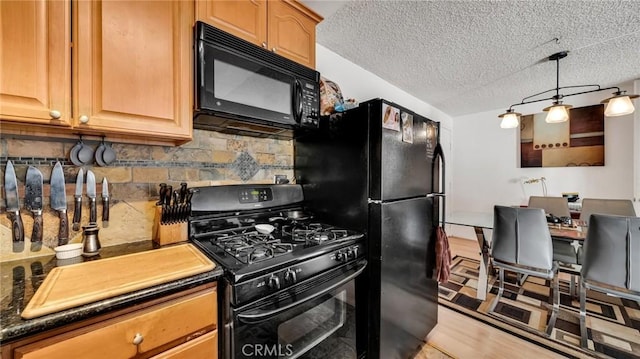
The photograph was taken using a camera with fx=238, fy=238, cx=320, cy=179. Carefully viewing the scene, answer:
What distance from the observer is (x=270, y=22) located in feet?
4.56

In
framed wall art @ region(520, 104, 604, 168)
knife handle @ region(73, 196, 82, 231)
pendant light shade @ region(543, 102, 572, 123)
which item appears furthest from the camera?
framed wall art @ region(520, 104, 604, 168)

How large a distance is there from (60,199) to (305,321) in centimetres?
118

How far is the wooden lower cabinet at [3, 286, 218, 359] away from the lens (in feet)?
2.01

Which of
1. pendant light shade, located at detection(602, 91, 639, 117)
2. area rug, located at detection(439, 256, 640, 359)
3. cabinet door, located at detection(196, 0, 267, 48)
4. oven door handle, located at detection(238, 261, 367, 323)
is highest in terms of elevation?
cabinet door, located at detection(196, 0, 267, 48)

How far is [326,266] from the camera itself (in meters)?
1.11

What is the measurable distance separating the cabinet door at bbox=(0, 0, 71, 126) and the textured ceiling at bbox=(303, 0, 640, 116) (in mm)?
1305

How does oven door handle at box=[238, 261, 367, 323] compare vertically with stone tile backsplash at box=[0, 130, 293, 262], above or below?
below

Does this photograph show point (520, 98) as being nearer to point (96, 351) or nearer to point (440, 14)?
point (440, 14)

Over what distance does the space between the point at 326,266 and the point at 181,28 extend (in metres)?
1.27

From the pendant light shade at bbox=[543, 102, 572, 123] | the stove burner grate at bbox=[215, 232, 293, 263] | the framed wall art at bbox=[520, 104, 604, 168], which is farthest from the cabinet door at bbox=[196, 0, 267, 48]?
the framed wall art at bbox=[520, 104, 604, 168]

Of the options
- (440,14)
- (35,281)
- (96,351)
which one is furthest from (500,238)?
(35,281)

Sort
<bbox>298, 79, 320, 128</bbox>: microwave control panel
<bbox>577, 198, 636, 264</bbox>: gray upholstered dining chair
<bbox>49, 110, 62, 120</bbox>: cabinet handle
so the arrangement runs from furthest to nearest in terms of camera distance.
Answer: <bbox>577, 198, 636, 264</bbox>: gray upholstered dining chair
<bbox>298, 79, 320, 128</bbox>: microwave control panel
<bbox>49, 110, 62, 120</bbox>: cabinet handle

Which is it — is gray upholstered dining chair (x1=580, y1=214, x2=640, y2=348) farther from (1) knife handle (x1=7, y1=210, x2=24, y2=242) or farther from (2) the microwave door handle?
(1) knife handle (x1=7, y1=210, x2=24, y2=242)

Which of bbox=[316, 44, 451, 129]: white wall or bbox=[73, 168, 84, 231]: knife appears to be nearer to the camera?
bbox=[73, 168, 84, 231]: knife
